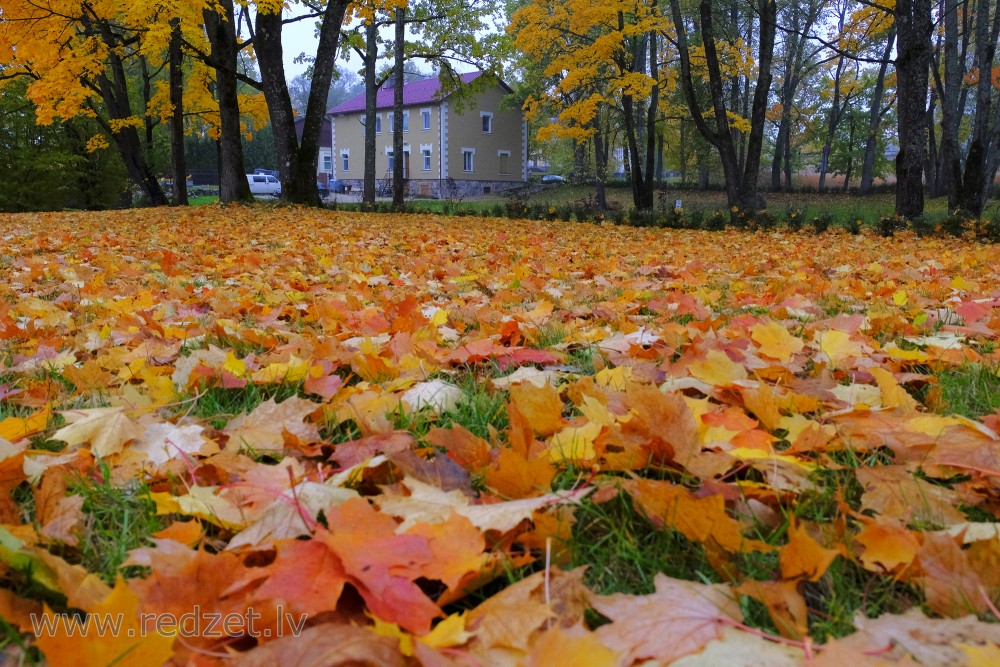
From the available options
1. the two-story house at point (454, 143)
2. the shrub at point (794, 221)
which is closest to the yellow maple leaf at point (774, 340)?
the shrub at point (794, 221)

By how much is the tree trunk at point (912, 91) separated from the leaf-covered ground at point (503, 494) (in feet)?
27.5

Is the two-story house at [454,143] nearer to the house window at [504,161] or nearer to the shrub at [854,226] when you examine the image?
the house window at [504,161]

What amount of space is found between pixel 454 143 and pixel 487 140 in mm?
2415

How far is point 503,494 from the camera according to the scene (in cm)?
118

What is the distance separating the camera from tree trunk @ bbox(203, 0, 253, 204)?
13.1 meters

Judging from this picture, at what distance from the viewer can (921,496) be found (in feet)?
3.61

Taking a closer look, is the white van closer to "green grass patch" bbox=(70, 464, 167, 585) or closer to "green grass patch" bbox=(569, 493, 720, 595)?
"green grass patch" bbox=(70, 464, 167, 585)

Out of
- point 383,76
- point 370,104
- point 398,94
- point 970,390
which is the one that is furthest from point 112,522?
point 383,76

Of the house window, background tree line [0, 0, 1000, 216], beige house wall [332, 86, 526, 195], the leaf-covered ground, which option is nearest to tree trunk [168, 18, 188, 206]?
background tree line [0, 0, 1000, 216]

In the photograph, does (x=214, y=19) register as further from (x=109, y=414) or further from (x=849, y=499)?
(x=849, y=499)

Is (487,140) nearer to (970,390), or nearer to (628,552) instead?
(970,390)

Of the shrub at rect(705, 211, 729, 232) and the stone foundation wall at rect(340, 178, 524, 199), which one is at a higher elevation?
the stone foundation wall at rect(340, 178, 524, 199)

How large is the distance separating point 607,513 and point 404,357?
104 centimetres

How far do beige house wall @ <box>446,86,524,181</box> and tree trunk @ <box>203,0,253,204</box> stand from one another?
2533 cm
